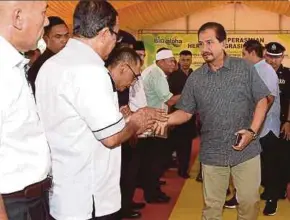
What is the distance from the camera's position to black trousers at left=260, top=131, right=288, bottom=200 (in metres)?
4.68

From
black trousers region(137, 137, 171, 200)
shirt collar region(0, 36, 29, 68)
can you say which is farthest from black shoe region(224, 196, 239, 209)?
shirt collar region(0, 36, 29, 68)

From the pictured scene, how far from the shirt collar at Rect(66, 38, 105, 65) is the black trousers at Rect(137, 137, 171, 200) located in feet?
9.52

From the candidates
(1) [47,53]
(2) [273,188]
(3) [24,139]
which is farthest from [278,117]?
(3) [24,139]

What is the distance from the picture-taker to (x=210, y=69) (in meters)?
3.26

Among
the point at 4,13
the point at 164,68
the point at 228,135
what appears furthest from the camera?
the point at 164,68

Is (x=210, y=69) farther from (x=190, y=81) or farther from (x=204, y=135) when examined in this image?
(x=204, y=135)

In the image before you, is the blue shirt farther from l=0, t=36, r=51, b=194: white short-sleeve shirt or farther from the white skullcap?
l=0, t=36, r=51, b=194: white short-sleeve shirt

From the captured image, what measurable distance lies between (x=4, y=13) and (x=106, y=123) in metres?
0.60

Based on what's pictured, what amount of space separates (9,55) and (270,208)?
11.2ft

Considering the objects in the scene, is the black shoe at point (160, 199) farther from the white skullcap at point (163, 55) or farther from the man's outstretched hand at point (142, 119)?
the man's outstretched hand at point (142, 119)

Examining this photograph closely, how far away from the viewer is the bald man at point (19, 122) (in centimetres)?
166

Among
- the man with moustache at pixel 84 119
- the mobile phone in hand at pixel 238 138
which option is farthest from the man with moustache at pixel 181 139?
the man with moustache at pixel 84 119

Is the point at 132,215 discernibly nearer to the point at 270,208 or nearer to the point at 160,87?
the point at 270,208

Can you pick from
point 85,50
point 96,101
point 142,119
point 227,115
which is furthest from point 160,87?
point 96,101
